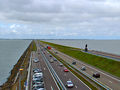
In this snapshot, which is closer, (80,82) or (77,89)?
(77,89)

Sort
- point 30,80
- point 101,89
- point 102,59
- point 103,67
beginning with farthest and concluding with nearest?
point 102,59, point 103,67, point 30,80, point 101,89

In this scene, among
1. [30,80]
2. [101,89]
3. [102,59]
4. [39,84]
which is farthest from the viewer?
[102,59]

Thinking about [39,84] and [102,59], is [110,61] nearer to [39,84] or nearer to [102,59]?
[102,59]

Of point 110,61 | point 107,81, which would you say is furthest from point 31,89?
point 110,61

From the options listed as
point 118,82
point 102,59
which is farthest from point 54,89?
point 102,59

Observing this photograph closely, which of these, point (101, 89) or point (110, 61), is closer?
point (101, 89)

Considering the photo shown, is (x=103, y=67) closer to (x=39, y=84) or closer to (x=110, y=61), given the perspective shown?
(x=110, y=61)

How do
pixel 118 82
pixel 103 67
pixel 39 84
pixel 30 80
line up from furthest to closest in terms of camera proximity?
pixel 103 67
pixel 30 80
pixel 118 82
pixel 39 84

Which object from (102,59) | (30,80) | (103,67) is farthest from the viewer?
(102,59)
